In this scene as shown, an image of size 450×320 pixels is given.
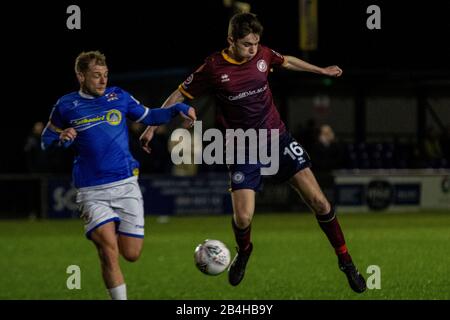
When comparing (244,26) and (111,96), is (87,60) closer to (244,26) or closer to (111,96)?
(111,96)

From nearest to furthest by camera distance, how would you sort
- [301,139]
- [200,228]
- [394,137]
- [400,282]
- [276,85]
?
[400,282]
[200,228]
[301,139]
[276,85]
[394,137]

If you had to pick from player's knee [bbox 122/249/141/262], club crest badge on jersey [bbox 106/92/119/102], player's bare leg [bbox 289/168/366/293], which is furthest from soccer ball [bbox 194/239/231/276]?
club crest badge on jersey [bbox 106/92/119/102]

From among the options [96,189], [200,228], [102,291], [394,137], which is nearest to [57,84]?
[394,137]

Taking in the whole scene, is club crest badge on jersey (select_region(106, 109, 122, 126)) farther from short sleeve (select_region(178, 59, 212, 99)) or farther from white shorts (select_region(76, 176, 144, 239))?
short sleeve (select_region(178, 59, 212, 99))

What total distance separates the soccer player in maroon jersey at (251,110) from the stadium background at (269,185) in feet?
9.35

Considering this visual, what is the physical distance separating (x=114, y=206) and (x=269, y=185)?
1714 centimetres

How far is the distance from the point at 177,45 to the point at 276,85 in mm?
3160

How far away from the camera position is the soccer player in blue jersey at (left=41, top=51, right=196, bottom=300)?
883 centimetres

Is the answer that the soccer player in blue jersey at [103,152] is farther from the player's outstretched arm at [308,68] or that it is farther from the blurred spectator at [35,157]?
the blurred spectator at [35,157]

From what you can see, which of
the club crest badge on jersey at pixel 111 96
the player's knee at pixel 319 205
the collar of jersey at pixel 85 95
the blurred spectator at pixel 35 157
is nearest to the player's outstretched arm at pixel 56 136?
the collar of jersey at pixel 85 95

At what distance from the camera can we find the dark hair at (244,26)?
8320 mm

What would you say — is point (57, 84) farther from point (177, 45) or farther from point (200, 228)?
point (200, 228)

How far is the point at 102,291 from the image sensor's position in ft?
46.0

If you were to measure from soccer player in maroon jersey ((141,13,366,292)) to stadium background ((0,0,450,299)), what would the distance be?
2.85 m
